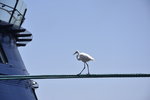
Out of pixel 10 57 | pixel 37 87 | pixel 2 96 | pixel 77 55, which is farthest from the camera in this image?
pixel 37 87

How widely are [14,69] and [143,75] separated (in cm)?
865

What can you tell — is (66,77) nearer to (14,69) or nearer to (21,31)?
(14,69)

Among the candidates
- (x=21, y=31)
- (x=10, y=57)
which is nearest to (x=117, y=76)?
(x=10, y=57)

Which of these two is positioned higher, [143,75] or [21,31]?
[143,75]

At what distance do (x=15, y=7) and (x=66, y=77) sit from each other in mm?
10147

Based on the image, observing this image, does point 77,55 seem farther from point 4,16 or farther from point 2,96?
point 4,16

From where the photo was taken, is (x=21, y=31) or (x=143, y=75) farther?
(x=21, y=31)

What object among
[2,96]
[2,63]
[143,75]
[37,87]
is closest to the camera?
[143,75]

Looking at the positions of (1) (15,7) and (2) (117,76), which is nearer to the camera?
(2) (117,76)

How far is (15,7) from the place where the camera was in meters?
18.2

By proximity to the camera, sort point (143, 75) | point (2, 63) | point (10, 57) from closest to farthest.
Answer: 1. point (143, 75)
2. point (2, 63)
3. point (10, 57)

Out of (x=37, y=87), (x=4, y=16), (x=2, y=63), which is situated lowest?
(x=37, y=87)

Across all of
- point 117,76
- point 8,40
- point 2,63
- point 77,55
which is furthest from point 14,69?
point 117,76

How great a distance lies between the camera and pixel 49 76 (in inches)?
346
